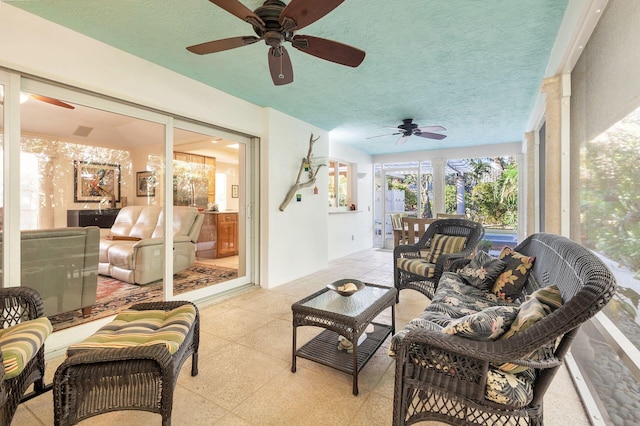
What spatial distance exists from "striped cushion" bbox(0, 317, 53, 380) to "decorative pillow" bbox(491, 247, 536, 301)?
9.30ft

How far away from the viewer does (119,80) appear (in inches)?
97.8

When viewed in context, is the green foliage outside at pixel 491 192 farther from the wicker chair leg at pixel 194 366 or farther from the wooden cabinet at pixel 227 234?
the wicker chair leg at pixel 194 366

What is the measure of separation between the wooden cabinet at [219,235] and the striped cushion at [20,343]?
248cm

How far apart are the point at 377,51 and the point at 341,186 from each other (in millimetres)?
4485

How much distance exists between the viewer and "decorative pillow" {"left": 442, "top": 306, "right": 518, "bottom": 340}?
3.84 ft

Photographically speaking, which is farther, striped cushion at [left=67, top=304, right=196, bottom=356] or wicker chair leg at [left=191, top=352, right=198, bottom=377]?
wicker chair leg at [left=191, top=352, right=198, bottom=377]

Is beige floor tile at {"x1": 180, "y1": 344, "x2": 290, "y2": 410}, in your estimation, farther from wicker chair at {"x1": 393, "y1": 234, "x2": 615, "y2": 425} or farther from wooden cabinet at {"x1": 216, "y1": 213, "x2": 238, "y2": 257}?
wooden cabinet at {"x1": 216, "y1": 213, "x2": 238, "y2": 257}

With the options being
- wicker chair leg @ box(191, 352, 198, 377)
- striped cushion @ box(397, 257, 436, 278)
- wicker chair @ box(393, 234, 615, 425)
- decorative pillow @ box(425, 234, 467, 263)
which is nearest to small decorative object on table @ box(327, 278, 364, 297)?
wicker chair @ box(393, 234, 615, 425)

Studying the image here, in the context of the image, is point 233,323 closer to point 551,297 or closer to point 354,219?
point 551,297

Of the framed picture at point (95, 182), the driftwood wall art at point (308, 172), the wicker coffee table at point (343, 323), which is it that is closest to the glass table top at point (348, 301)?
the wicker coffee table at point (343, 323)

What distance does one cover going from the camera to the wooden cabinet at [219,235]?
163 inches

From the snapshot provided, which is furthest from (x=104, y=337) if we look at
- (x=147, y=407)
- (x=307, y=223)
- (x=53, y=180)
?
(x=307, y=223)

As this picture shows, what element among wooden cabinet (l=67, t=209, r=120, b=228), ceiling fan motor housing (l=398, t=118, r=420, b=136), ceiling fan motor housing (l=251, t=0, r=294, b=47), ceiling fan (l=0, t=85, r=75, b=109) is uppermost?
ceiling fan motor housing (l=398, t=118, r=420, b=136)

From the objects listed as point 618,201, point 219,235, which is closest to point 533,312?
point 618,201
